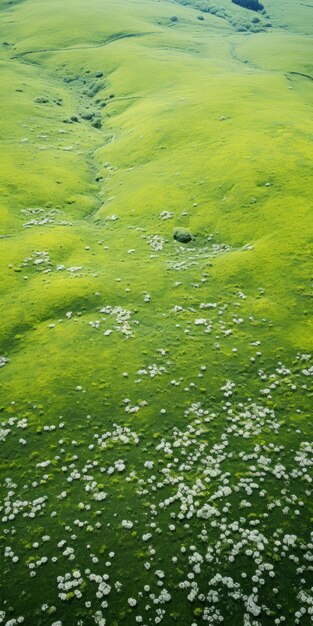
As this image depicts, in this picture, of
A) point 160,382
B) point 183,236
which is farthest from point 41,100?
point 160,382

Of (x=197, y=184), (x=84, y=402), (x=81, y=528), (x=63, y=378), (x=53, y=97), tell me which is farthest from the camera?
(x=53, y=97)

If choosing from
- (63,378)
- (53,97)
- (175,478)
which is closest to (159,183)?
(63,378)

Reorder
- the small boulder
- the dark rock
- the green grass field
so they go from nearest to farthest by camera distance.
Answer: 1. the green grass field
2. the small boulder
3. the dark rock

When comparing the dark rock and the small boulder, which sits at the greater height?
the dark rock

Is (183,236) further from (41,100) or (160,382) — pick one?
(41,100)

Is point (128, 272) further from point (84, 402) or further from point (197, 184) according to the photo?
point (197, 184)

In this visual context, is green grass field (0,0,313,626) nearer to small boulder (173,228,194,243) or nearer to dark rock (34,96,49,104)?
small boulder (173,228,194,243)

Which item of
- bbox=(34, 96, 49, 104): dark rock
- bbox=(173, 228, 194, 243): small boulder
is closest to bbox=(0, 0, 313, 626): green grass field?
bbox=(173, 228, 194, 243): small boulder

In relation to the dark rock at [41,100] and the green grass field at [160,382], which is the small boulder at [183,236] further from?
the dark rock at [41,100]
